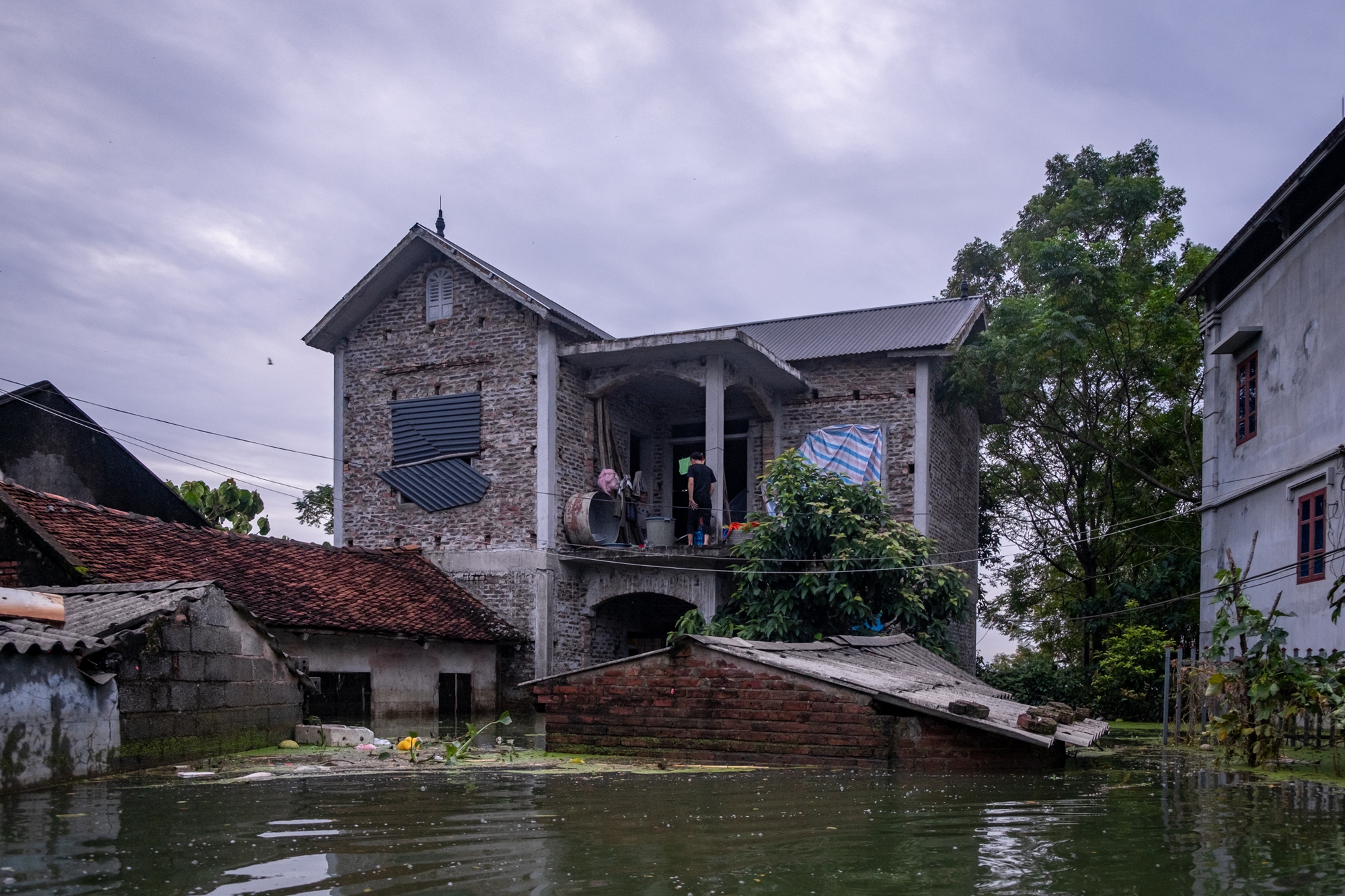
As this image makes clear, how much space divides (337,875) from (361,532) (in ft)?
57.5

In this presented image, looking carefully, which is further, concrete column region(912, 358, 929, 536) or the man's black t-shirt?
concrete column region(912, 358, 929, 536)

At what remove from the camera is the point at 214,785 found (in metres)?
8.67

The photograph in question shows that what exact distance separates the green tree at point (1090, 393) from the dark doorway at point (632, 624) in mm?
6869

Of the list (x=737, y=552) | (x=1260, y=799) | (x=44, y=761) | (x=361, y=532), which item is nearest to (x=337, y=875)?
(x=44, y=761)

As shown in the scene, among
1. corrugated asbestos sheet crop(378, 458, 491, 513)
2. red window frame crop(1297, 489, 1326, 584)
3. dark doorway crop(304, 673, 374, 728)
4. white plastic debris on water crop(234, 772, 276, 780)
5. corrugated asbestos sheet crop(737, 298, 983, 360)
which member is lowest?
dark doorway crop(304, 673, 374, 728)

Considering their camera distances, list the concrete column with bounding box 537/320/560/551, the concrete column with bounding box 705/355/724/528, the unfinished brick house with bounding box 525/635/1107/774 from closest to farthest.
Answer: the unfinished brick house with bounding box 525/635/1107/774
the concrete column with bounding box 705/355/724/528
the concrete column with bounding box 537/320/560/551

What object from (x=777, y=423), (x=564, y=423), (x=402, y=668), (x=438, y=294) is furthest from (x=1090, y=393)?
(x=402, y=668)

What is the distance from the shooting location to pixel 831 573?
707 inches

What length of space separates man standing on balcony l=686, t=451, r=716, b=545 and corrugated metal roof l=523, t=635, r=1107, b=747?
4.61m

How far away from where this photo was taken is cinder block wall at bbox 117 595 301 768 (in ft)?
32.2

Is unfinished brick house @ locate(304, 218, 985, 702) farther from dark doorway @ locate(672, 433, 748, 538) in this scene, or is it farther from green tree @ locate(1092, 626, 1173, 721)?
green tree @ locate(1092, 626, 1173, 721)

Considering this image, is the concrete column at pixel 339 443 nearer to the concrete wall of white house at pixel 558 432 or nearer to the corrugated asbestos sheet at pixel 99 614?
the concrete wall of white house at pixel 558 432

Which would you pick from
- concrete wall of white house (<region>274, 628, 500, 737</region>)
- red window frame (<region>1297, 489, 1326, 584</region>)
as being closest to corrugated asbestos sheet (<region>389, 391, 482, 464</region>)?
concrete wall of white house (<region>274, 628, 500, 737</region>)

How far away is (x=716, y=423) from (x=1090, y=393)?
10.8 metres
